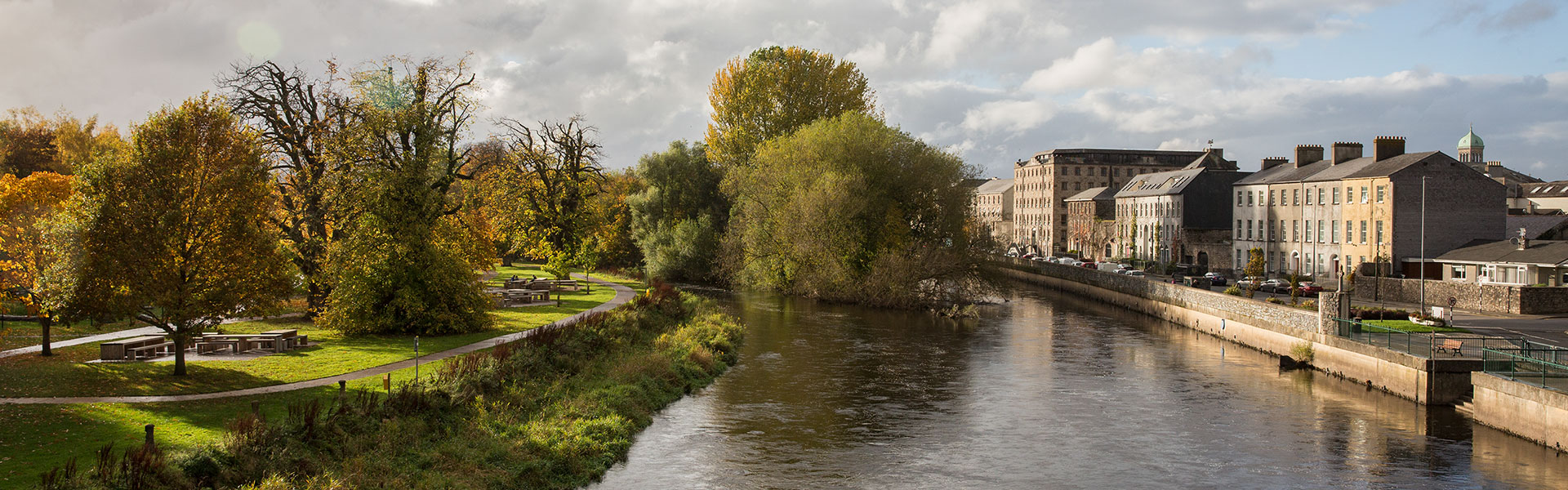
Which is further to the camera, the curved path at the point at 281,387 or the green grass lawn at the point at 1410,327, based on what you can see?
the green grass lawn at the point at 1410,327

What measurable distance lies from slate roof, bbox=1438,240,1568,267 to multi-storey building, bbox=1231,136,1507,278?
2.46 m

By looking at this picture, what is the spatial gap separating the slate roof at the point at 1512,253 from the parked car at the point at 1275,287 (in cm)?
831

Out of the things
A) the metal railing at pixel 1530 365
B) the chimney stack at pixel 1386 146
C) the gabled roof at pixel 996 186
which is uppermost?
the gabled roof at pixel 996 186

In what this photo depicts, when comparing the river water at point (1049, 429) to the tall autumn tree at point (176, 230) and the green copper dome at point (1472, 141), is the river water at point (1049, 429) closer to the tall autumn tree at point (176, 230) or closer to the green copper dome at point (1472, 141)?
the tall autumn tree at point (176, 230)

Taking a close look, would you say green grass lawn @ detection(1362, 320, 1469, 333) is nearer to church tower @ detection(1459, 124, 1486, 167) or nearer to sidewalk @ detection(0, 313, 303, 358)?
sidewalk @ detection(0, 313, 303, 358)

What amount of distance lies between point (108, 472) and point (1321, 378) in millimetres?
35877

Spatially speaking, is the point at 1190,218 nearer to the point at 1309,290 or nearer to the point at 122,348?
the point at 1309,290

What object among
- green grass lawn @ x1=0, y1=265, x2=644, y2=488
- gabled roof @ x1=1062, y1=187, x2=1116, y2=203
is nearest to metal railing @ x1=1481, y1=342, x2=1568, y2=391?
green grass lawn @ x1=0, y1=265, x2=644, y2=488

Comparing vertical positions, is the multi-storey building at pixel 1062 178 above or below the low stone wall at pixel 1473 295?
above

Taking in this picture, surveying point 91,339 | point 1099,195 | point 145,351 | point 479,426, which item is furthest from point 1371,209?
point 91,339

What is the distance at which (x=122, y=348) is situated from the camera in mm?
26703

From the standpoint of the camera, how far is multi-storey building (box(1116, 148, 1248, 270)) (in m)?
90.2

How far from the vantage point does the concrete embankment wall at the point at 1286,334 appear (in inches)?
1185

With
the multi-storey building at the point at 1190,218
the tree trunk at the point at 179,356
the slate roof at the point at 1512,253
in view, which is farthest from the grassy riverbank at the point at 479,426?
the multi-storey building at the point at 1190,218
